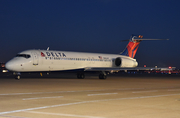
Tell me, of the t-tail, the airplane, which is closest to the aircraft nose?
the airplane

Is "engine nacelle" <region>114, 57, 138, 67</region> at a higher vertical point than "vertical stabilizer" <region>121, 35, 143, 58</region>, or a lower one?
lower

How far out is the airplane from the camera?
28500mm

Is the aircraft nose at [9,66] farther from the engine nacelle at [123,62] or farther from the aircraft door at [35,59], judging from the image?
the engine nacelle at [123,62]

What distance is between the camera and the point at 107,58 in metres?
38.6

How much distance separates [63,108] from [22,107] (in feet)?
5.07

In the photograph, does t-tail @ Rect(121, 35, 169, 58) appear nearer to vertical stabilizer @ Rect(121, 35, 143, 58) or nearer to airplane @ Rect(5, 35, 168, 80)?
vertical stabilizer @ Rect(121, 35, 143, 58)

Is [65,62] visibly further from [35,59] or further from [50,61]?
[35,59]

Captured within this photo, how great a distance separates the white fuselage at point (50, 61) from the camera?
2825cm

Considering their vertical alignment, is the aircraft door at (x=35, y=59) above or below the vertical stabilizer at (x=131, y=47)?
below

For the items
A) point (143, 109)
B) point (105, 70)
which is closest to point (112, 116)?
point (143, 109)

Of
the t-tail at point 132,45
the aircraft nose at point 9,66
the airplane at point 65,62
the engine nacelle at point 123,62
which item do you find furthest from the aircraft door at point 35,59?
the t-tail at point 132,45

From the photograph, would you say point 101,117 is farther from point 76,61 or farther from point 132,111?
point 76,61

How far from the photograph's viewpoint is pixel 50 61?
3011 centimetres

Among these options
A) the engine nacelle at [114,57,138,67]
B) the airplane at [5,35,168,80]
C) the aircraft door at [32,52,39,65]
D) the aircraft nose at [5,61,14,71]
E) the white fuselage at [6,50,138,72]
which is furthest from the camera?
the engine nacelle at [114,57,138,67]
